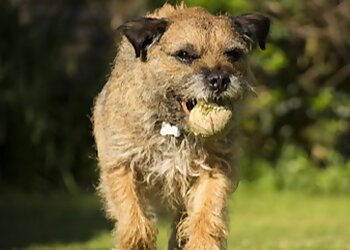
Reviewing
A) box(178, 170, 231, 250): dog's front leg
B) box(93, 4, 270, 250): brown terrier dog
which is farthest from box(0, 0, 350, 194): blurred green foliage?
box(178, 170, 231, 250): dog's front leg

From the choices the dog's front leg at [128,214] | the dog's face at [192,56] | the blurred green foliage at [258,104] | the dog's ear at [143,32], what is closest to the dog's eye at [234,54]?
the dog's face at [192,56]

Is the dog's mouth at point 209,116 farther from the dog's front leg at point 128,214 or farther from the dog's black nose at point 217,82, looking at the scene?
the dog's front leg at point 128,214

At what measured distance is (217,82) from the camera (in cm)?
725

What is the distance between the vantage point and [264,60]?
15055 millimetres

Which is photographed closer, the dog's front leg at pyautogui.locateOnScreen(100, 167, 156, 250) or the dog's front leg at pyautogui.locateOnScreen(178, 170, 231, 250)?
the dog's front leg at pyautogui.locateOnScreen(178, 170, 231, 250)

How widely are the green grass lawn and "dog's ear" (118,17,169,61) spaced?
2.75 meters

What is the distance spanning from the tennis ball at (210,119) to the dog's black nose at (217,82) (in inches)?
5.3

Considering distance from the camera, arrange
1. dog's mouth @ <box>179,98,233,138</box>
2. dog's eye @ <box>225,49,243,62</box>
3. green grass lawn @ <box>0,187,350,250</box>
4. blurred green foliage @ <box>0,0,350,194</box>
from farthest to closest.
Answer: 1. blurred green foliage @ <box>0,0,350,194</box>
2. green grass lawn @ <box>0,187,350,250</box>
3. dog's eye @ <box>225,49,243,62</box>
4. dog's mouth @ <box>179,98,233,138</box>

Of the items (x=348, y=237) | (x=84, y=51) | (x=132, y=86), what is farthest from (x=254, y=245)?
(x=84, y=51)

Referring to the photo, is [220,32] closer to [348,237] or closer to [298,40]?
[348,237]

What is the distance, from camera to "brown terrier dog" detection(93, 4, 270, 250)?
7.46 meters

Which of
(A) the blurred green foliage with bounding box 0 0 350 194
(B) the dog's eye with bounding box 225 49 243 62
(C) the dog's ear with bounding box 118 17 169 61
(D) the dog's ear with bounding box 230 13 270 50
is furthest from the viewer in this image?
(A) the blurred green foliage with bounding box 0 0 350 194

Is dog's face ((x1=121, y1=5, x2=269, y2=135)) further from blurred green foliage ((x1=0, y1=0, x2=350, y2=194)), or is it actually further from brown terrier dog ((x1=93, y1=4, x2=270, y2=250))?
blurred green foliage ((x1=0, y1=0, x2=350, y2=194))

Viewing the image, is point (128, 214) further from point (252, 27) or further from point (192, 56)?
point (252, 27)
